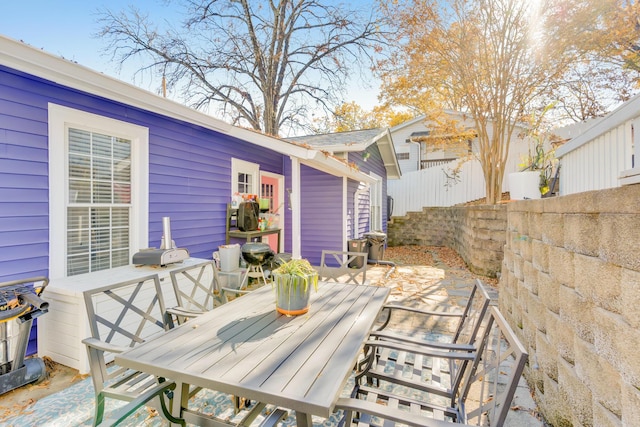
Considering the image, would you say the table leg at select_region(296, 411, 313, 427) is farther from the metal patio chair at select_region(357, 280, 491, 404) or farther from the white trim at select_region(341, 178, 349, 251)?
the white trim at select_region(341, 178, 349, 251)

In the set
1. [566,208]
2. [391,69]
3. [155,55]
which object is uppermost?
[155,55]

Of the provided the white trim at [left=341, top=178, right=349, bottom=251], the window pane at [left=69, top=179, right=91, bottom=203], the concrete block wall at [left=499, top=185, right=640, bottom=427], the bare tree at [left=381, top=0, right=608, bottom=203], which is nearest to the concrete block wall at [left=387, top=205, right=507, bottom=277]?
the bare tree at [left=381, top=0, right=608, bottom=203]

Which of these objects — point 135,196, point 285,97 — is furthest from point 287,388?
point 285,97

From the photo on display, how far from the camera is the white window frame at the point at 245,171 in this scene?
571cm

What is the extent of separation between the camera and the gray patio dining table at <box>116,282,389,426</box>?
1.20 metres

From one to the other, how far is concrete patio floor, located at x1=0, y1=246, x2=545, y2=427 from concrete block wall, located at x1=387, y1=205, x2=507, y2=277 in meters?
0.35

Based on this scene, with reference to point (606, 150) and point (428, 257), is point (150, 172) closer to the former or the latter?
point (606, 150)

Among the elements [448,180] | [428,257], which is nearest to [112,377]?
[428,257]

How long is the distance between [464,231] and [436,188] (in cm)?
402

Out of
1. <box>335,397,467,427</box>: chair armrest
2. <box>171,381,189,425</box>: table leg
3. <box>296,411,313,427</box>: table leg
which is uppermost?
<box>335,397,467,427</box>: chair armrest

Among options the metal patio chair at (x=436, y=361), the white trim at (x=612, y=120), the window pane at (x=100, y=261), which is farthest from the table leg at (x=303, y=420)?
the window pane at (x=100, y=261)

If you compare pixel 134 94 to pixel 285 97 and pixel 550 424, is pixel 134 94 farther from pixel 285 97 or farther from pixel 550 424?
pixel 285 97

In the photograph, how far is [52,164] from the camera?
3.03 metres

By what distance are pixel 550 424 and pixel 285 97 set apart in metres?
13.7
